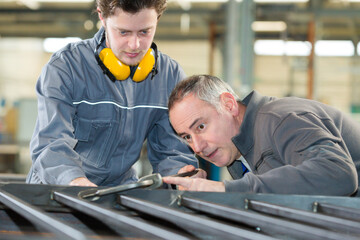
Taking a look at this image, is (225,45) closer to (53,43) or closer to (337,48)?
(337,48)

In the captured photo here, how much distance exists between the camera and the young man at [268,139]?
1188 mm

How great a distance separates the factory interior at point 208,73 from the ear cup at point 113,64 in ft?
0.90

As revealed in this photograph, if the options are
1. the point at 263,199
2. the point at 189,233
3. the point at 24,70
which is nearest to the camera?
the point at 189,233

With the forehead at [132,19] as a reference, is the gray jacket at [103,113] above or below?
below

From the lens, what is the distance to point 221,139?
1.65 metres

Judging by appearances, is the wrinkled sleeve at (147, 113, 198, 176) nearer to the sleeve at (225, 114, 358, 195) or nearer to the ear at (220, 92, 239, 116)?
the ear at (220, 92, 239, 116)

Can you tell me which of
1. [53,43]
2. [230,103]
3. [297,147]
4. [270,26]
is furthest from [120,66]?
[53,43]

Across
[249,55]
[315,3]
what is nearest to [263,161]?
[249,55]

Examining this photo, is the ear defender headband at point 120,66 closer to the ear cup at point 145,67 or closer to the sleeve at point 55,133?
the ear cup at point 145,67

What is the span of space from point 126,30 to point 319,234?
45.5 inches

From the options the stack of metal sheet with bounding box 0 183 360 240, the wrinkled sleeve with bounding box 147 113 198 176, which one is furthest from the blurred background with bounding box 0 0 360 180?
the stack of metal sheet with bounding box 0 183 360 240

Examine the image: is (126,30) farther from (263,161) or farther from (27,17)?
(27,17)

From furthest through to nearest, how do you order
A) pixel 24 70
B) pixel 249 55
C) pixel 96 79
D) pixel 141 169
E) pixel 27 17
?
pixel 24 70
pixel 27 17
pixel 141 169
pixel 249 55
pixel 96 79

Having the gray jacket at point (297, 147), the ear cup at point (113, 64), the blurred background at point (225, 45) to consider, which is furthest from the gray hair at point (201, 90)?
the blurred background at point (225, 45)
